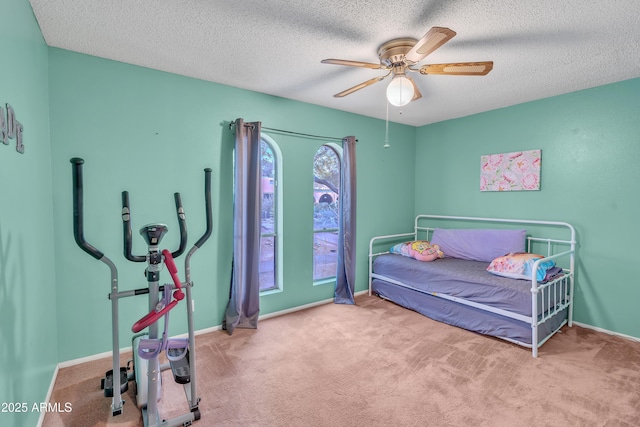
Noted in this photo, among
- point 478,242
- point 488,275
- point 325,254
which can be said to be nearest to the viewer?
point 488,275

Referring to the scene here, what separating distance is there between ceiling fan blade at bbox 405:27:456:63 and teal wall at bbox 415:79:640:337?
7.56ft

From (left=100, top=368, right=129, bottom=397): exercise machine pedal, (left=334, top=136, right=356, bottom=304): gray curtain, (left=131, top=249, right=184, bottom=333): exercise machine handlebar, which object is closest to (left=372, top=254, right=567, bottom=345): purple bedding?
(left=334, top=136, right=356, bottom=304): gray curtain

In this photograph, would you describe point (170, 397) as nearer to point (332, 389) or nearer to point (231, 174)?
point (332, 389)

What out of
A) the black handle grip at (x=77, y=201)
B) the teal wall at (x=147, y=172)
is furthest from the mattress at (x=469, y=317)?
the black handle grip at (x=77, y=201)

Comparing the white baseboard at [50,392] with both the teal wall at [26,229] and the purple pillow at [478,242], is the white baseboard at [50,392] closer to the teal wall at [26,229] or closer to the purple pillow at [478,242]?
the teal wall at [26,229]

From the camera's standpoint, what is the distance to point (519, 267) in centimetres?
281

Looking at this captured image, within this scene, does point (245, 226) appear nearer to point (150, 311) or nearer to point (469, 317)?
point (150, 311)

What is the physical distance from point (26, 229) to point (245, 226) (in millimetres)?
1584

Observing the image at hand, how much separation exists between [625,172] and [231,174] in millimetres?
3691

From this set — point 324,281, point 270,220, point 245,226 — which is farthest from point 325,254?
point 245,226

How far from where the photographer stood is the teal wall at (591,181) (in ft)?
9.07

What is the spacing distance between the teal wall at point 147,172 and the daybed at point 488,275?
1204mm

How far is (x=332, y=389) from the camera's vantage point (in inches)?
81.3

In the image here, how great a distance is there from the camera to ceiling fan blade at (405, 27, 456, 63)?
4.84ft
